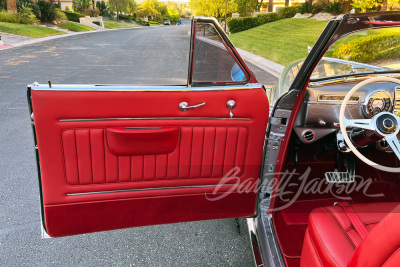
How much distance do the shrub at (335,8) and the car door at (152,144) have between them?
22.7 meters

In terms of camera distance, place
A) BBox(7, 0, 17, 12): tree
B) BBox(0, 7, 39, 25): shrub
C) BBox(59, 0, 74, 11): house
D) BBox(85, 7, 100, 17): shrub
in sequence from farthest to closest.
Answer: BBox(59, 0, 74, 11): house, BBox(85, 7, 100, 17): shrub, BBox(7, 0, 17, 12): tree, BBox(0, 7, 39, 25): shrub

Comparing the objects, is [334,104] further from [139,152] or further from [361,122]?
[139,152]

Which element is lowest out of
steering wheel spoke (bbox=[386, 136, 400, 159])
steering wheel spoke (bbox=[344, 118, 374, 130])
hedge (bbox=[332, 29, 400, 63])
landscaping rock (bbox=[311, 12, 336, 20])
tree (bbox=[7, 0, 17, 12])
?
steering wheel spoke (bbox=[386, 136, 400, 159])

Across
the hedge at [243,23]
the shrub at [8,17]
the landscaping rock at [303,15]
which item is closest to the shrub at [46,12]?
the shrub at [8,17]

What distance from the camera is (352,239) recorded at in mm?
1491

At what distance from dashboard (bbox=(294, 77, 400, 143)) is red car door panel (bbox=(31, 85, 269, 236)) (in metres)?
0.55

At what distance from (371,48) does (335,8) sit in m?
21.8

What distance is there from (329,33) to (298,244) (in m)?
1.44

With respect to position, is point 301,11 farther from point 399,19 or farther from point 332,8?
point 399,19

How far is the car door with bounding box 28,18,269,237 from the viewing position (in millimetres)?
1742

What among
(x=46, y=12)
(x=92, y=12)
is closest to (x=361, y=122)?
(x=46, y=12)

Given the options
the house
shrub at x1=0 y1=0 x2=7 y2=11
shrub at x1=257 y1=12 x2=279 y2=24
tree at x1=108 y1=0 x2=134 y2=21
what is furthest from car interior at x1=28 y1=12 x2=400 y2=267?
the house

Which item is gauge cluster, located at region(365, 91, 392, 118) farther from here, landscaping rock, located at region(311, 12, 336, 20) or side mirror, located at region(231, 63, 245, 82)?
landscaping rock, located at region(311, 12, 336, 20)

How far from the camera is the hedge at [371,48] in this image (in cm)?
245
